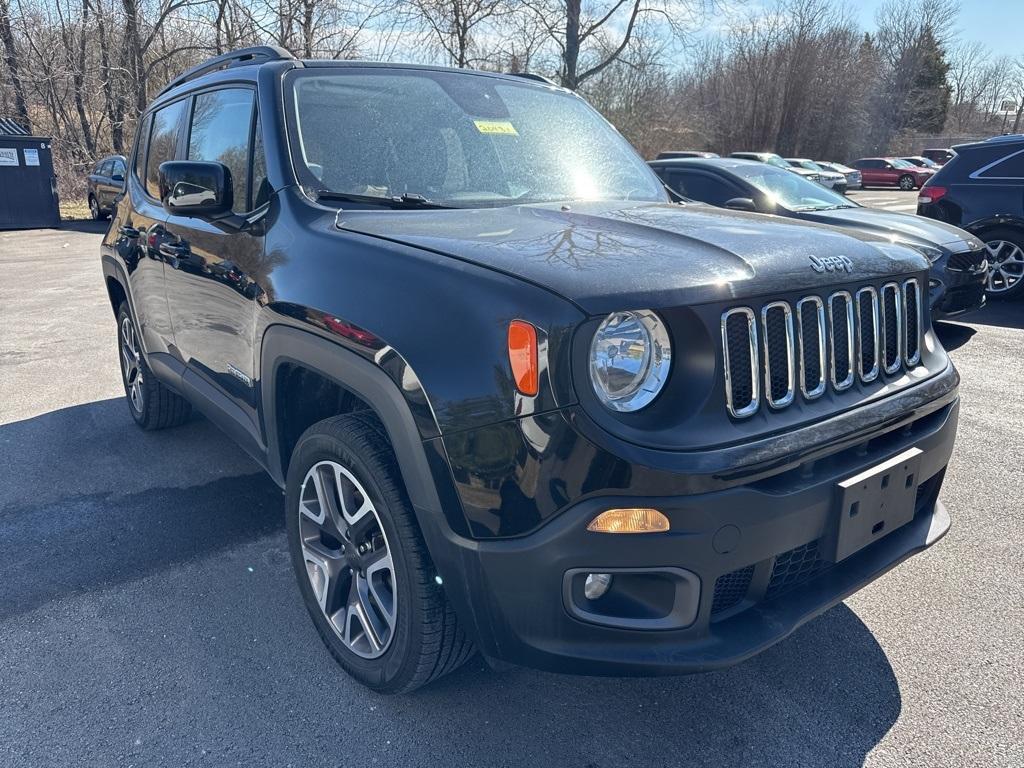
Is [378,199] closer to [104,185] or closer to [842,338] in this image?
[842,338]

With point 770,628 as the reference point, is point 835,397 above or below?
above

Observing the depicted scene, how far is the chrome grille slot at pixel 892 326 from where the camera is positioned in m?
2.36

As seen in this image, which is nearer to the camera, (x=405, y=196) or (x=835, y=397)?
(x=835, y=397)

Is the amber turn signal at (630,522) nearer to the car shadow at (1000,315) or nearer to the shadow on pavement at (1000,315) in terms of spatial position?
the car shadow at (1000,315)

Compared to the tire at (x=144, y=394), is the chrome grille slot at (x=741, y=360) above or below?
above

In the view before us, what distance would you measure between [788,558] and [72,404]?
4985 mm

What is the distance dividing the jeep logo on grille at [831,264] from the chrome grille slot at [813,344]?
0.30 ft

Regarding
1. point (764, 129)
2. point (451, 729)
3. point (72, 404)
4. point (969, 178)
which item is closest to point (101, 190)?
point (72, 404)

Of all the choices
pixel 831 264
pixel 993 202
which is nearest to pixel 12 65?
pixel 993 202

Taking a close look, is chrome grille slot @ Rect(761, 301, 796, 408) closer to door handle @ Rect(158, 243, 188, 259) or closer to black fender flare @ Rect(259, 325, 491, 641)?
black fender flare @ Rect(259, 325, 491, 641)

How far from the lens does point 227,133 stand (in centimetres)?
328

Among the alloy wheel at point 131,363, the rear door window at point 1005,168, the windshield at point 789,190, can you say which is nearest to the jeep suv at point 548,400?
the alloy wheel at point 131,363

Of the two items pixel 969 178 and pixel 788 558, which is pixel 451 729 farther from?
pixel 969 178

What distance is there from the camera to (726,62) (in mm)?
47812
